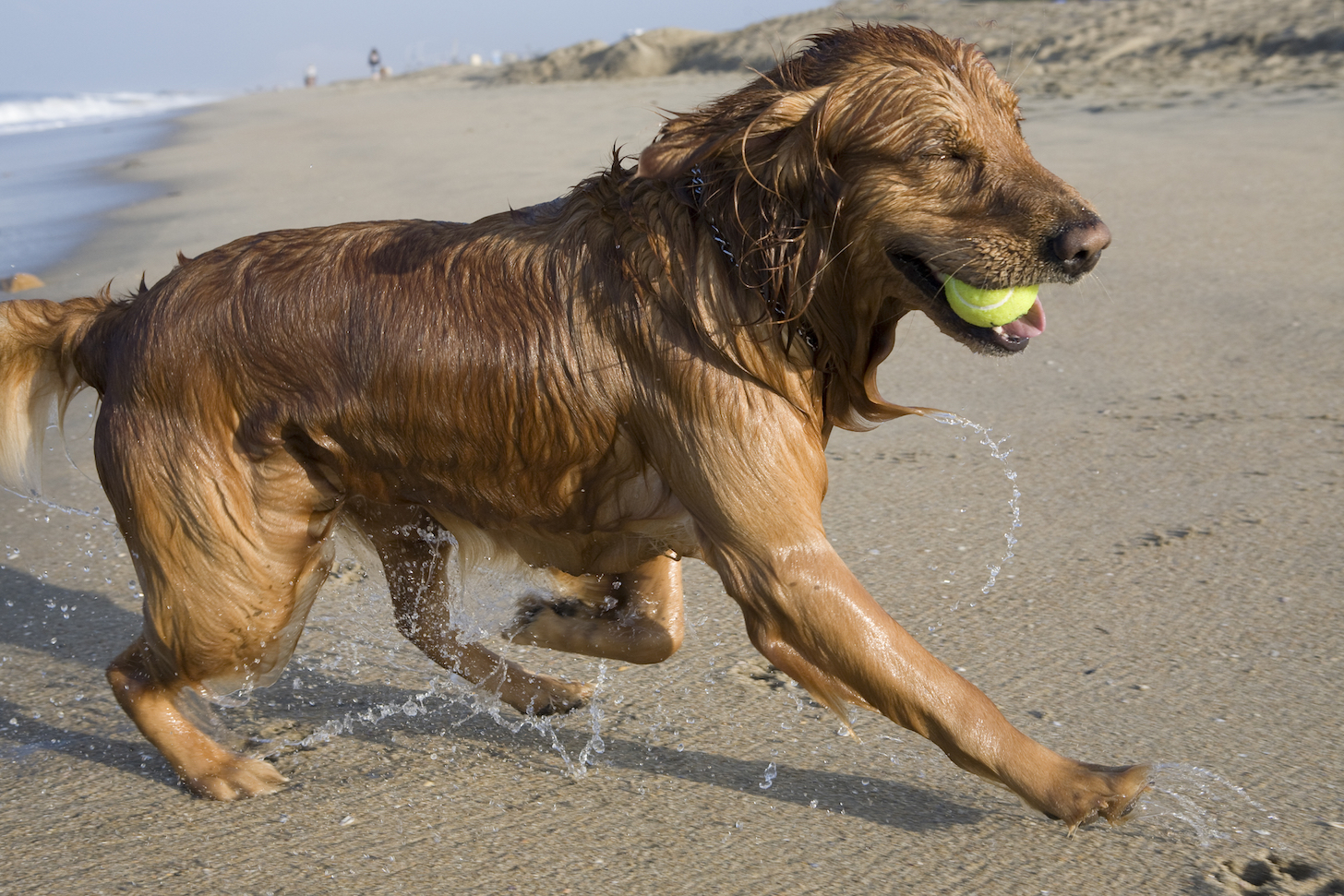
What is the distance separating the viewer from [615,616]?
3480 mm

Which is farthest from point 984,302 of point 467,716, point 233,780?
point 233,780

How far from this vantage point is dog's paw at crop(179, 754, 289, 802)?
312cm

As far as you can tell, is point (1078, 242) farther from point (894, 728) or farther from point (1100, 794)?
point (894, 728)

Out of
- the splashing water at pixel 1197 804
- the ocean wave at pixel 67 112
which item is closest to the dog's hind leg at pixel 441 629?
the splashing water at pixel 1197 804

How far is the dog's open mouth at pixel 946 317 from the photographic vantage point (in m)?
2.54

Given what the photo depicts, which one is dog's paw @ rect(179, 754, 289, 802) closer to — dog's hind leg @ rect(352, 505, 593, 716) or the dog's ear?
dog's hind leg @ rect(352, 505, 593, 716)

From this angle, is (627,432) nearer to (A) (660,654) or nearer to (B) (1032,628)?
(A) (660,654)

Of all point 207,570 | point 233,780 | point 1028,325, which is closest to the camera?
point 1028,325

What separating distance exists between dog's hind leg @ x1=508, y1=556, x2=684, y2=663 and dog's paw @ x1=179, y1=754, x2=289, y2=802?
815 mm

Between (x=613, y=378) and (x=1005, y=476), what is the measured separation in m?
2.47

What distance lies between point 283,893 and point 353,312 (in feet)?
4.49

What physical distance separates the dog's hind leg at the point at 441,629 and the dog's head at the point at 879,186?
4.81ft

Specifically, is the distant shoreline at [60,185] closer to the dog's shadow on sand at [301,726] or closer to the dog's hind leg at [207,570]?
the dog's shadow on sand at [301,726]

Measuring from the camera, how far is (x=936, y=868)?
258 centimetres
